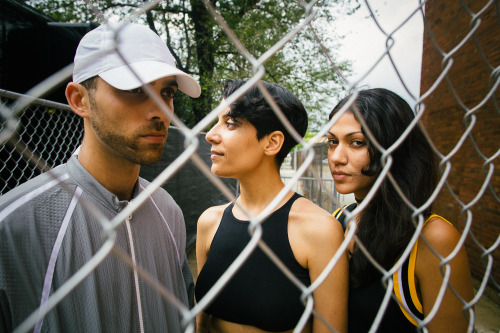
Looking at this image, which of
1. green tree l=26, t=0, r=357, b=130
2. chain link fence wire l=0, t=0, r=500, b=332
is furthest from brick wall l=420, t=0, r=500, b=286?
green tree l=26, t=0, r=357, b=130

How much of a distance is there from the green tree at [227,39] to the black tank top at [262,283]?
626 centimetres

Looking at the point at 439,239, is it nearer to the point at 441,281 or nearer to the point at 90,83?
the point at 441,281

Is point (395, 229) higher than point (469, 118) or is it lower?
lower

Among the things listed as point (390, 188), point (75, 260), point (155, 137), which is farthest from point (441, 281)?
point (75, 260)

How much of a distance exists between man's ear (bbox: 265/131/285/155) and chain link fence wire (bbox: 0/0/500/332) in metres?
0.27

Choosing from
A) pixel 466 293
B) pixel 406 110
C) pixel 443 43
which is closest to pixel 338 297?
pixel 466 293

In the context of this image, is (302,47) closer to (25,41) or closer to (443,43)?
(443,43)

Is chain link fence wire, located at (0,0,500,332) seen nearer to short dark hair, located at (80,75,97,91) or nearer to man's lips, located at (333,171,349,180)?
man's lips, located at (333,171,349,180)

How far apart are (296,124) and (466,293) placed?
1055 mm

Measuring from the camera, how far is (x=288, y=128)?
1.94 ft

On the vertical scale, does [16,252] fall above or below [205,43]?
below

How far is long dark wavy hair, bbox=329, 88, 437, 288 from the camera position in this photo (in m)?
1.20

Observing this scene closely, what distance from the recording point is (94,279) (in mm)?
1057

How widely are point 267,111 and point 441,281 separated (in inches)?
41.3
